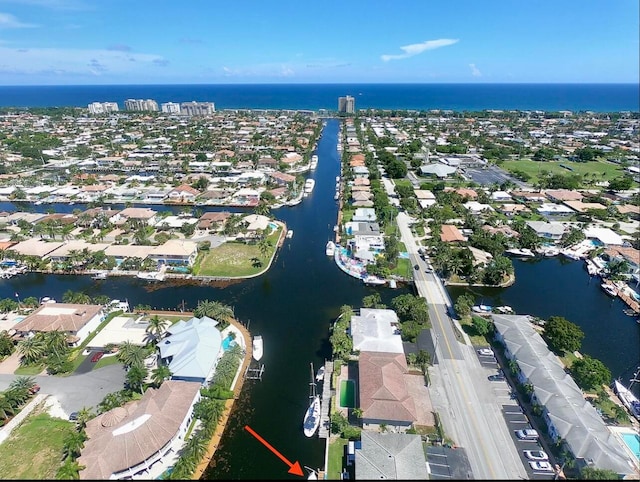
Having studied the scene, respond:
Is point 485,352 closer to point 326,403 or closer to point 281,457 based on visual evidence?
point 326,403

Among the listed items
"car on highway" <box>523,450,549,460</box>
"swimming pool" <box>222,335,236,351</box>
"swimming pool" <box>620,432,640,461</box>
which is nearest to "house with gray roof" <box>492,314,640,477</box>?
Result: "swimming pool" <box>620,432,640,461</box>

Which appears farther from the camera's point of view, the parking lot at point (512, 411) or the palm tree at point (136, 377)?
the palm tree at point (136, 377)

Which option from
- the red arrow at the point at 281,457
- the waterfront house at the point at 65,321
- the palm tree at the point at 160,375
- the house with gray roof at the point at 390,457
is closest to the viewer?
the house with gray roof at the point at 390,457

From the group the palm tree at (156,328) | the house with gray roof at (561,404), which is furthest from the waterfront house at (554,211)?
the palm tree at (156,328)

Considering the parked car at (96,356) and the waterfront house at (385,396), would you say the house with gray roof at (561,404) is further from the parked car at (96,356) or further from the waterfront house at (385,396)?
the parked car at (96,356)

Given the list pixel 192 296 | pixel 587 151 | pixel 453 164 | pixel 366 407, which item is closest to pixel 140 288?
pixel 192 296

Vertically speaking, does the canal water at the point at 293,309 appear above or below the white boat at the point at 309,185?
below
